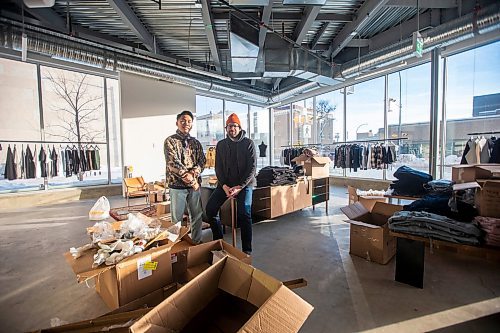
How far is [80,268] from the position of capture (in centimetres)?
149

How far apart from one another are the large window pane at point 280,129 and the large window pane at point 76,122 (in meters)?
6.22

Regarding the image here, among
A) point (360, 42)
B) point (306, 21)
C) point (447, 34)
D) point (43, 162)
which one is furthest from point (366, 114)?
point (43, 162)

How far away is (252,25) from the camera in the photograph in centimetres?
430

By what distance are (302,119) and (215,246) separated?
26.5ft

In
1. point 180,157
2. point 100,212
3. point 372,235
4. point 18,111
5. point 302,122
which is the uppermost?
point 302,122

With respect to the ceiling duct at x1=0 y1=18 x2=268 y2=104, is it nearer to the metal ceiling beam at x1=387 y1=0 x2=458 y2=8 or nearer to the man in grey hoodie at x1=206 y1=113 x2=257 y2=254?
the man in grey hoodie at x1=206 y1=113 x2=257 y2=254

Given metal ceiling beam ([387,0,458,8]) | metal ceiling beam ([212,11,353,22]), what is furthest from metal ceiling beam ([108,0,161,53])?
metal ceiling beam ([387,0,458,8])

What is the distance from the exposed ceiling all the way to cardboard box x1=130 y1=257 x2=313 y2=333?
3126mm

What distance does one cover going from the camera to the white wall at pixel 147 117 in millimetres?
6609

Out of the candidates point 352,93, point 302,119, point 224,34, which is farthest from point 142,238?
point 302,119

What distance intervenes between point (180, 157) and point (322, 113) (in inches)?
267

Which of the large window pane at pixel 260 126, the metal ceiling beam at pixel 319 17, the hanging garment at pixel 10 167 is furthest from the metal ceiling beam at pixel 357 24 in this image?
the hanging garment at pixel 10 167

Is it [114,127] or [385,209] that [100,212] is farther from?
[385,209]

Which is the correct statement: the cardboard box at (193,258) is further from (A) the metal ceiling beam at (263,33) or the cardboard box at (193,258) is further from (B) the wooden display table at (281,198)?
(A) the metal ceiling beam at (263,33)
